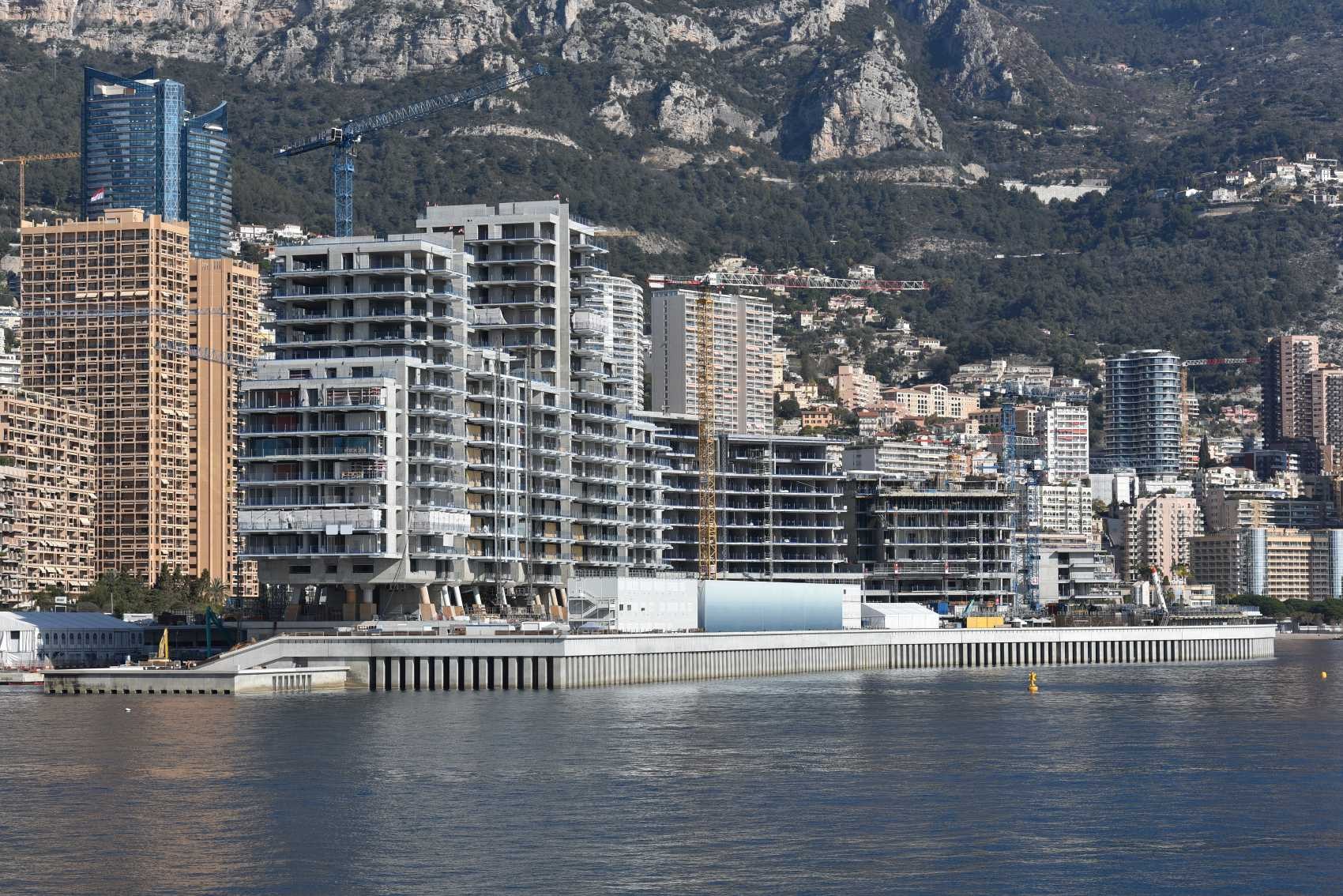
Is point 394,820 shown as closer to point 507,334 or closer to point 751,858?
Answer: point 751,858

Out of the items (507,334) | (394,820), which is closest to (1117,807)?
(394,820)

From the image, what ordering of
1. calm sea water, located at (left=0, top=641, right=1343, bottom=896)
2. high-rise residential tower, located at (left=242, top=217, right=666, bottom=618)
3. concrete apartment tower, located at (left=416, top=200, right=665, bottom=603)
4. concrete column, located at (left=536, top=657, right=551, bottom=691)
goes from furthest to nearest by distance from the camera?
concrete apartment tower, located at (left=416, top=200, right=665, bottom=603) → high-rise residential tower, located at (left=242, top=217, right=666, bottom=618) → concrete column, located at (left=536, top=657, right=551, bottom=691) → calm sea water, located at (left=0, top=641, right=1343, bottom=896)

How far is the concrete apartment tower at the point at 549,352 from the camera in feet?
613

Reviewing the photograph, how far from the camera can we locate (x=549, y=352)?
7559 inches

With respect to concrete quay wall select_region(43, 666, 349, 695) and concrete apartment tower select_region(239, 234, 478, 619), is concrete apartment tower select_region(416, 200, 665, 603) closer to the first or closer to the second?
concrete apartment tower select_region(239, 234, 478, 619)

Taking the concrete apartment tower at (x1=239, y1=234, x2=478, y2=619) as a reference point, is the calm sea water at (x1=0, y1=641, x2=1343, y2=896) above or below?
below

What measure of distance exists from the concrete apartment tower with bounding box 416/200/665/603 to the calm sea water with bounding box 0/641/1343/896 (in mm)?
40918

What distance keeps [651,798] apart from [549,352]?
98.1 m

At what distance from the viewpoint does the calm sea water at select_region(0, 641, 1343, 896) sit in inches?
3130

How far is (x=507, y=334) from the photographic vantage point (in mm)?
191250

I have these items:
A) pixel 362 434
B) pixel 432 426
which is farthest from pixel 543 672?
pixel 432 426

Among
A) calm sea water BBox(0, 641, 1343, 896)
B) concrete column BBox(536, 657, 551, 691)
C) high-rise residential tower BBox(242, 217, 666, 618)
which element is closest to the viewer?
calm sea water BBox(0, 641, 1343, 896)

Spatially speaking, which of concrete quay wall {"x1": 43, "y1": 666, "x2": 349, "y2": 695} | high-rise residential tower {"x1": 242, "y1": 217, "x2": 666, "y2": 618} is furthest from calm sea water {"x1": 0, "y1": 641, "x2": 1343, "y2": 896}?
high-rise residential tower {"x1": 242, "y1": 217, "x2": 666, "y2": 618}

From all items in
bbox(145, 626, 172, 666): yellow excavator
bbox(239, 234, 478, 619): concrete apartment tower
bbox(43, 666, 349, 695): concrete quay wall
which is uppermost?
bbox(239, 234, 478, 619): concrete apartment tower
